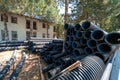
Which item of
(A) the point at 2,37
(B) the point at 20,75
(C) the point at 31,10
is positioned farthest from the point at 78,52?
(A) the point at 2,37

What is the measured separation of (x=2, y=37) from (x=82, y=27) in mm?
18171

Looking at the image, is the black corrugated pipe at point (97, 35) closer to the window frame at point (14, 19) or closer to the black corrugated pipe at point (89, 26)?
the black corrugated pipe at point (89, 26)

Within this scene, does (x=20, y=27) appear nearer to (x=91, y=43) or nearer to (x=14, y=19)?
(x=14, y=19)

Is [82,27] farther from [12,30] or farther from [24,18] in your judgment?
[24,18]

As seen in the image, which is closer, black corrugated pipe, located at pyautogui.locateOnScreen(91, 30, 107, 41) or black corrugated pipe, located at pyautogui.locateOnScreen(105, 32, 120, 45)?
black corrugated pipe, located at pyautogui.locateOnScreen(105, 32, 120, 45)

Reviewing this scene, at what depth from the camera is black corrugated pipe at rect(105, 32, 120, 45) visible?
5451 mm

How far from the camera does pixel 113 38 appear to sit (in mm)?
5648

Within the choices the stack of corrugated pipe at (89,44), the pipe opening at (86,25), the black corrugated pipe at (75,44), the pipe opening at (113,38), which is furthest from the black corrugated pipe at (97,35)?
the black corrugated pipe at (75,44)

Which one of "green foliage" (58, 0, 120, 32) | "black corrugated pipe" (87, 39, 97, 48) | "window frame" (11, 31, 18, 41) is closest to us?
"black corrugated pipe" (87, 39, 97, 48)

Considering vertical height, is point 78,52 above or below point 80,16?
below

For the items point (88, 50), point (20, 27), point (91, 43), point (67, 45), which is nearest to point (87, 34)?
point (91, 43)

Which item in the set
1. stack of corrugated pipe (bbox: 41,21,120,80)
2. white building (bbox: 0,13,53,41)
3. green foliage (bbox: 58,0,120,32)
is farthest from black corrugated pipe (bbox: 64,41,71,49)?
white building (bbox: 0,13,53,41)

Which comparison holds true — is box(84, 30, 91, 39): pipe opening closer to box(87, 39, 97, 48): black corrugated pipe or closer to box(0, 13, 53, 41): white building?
box(87, 39, 97, 48): black corrugated pipe

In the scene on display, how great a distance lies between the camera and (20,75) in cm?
661
